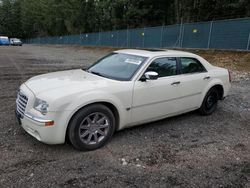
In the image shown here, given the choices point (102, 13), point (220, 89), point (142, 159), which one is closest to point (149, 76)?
point (142, 159)

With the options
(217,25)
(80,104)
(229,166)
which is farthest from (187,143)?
(217,25)

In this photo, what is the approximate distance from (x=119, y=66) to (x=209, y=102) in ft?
7.78

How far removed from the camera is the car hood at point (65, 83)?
363 cm

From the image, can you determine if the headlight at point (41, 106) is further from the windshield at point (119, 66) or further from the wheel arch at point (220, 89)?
the wheel arch at point (220, 89)

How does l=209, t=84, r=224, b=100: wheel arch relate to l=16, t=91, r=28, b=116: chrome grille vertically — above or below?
below

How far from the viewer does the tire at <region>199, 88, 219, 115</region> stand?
547 centimetres

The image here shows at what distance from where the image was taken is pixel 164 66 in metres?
4.67

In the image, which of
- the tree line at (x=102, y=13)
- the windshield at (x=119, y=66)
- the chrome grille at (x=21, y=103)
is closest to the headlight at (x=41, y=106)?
the chrome grille at (x=21, y=103)

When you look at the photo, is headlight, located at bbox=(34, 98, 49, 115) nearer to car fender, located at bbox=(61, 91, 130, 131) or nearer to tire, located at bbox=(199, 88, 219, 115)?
car fender, located at bbox=(61, 91, 130, 131)

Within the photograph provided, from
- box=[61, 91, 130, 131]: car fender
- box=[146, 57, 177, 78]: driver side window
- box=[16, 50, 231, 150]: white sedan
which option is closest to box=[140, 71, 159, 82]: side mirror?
box=[16, 50, 231, 150]: white sedan

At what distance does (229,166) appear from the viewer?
3496 mm

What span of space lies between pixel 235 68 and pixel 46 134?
11.0 metres

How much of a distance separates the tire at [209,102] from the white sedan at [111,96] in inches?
1.1

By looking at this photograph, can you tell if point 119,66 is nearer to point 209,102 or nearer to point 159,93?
point 159,93
